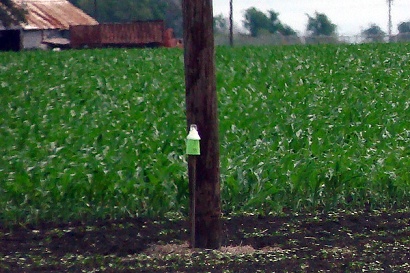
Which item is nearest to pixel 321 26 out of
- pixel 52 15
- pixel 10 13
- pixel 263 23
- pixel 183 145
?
pixel 263 23

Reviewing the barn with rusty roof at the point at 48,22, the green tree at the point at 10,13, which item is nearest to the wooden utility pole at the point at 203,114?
the green tree at the point at 10,13

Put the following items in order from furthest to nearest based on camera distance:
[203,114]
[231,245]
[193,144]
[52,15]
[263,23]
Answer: [263,23]
[52,15]
[231,245]
[203,114]
[193,144]

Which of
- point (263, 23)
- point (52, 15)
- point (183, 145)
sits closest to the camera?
point (183, 145)

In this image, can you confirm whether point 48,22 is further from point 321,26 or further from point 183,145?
point 183,145

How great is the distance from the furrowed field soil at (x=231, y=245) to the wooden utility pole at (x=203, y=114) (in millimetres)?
272

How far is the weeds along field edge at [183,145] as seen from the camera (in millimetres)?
9438

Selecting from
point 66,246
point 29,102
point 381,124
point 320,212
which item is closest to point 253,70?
point 29,102

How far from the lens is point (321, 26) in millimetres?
94312

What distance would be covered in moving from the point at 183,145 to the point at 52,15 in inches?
2183

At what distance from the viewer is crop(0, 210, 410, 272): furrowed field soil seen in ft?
23.4

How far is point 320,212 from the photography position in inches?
368

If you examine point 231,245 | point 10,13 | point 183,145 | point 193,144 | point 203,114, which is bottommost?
point 231,245

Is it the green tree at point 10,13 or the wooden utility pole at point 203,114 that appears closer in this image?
the wooden utility pole at point 203,114

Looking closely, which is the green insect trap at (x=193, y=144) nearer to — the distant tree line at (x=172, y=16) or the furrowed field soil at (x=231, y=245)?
the furrowed field soil at (x=231, y=245)
